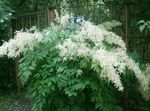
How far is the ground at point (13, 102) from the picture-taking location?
26.5 feet

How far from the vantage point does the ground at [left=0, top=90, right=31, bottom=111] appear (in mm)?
8073

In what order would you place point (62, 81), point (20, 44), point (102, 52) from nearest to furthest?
point (102, 52) < point (62, 81) < point (20, 44)

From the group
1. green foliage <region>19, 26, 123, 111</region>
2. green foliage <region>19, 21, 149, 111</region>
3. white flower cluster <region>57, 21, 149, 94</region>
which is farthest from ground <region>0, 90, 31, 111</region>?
white flower cluster <region>57, 21, 149, 94</region>

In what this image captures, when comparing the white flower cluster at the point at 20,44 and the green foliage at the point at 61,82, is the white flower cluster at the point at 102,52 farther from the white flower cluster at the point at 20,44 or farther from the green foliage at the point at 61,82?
the white flower cluster at the point at 20,44

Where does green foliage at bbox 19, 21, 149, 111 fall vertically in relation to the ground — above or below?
above

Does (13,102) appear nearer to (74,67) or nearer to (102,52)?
(74,67)

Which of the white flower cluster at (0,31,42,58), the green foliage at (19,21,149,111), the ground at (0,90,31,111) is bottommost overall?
the ground at (0,90,31,111)

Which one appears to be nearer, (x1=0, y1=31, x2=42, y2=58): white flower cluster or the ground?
(x1=0, y1=31, x2=42, y2=58): white flower cluster

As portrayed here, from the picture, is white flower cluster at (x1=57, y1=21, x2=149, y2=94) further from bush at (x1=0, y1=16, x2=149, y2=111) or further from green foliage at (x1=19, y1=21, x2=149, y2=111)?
green foliage at (x1=19, y1=21, x2=149, y2=111)

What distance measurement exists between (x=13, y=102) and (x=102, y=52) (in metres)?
4.33

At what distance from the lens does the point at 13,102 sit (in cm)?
861

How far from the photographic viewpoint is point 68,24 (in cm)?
591

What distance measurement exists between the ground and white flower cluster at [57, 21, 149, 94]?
3.09 meters

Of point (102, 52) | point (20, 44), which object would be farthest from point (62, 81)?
point (20, 44)
